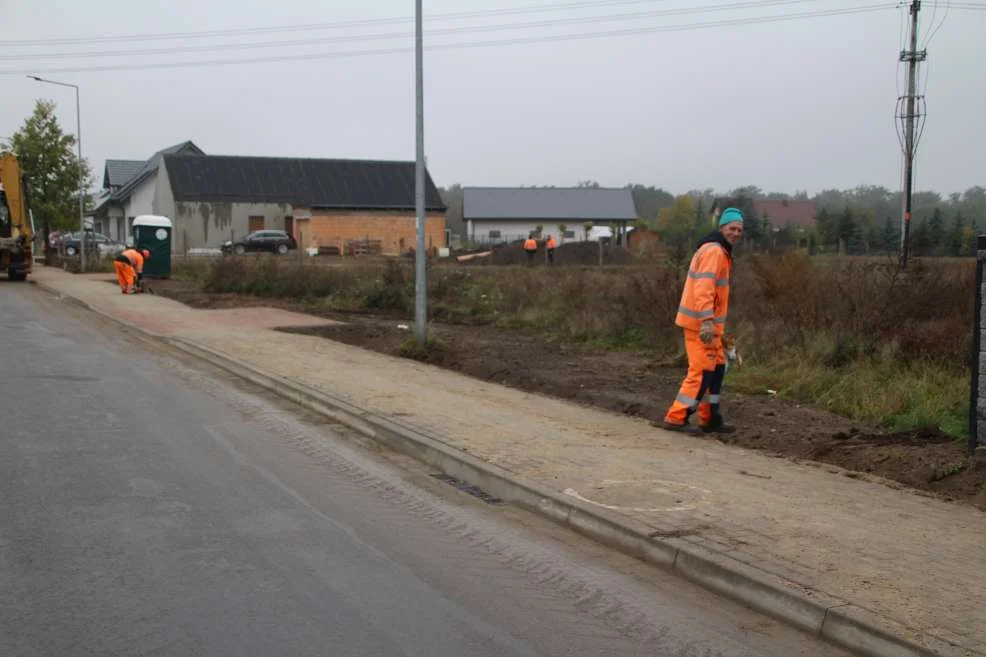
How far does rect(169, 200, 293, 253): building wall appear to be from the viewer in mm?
61500

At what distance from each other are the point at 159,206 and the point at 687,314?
200 ft

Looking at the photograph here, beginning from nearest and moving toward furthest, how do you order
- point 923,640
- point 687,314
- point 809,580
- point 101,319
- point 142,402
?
1. point 923,640
2. point 809,580
3. point 687,314
4. point 142,402
5. point 101,319

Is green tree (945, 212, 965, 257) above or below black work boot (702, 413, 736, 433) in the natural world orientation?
above

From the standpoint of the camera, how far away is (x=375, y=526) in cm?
659

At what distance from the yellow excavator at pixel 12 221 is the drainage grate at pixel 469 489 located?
1157 inches

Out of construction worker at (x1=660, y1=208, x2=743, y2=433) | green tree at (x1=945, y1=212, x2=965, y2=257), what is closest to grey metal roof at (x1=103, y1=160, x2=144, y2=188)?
green tree at (x1=945, y1=212, x2=965, y2=257)

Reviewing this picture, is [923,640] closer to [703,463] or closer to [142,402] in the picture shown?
[703,463]

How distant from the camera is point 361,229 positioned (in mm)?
62094

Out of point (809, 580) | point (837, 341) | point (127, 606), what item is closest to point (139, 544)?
point (127, 606)

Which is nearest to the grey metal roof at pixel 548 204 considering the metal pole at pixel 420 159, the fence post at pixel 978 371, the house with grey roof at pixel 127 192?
the house with grey roof at pixel 127 192

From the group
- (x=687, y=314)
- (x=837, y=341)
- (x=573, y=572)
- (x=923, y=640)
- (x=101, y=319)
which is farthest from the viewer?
(x=101, y=319)

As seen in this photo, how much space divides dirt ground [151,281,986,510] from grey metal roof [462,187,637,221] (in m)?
69.3

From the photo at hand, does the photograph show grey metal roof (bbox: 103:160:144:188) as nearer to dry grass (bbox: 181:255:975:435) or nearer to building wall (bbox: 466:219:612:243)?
building wall (bbox: 466:219:612:243)

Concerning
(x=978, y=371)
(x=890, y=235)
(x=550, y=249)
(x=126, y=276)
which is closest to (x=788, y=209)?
(x=550, y=249)
